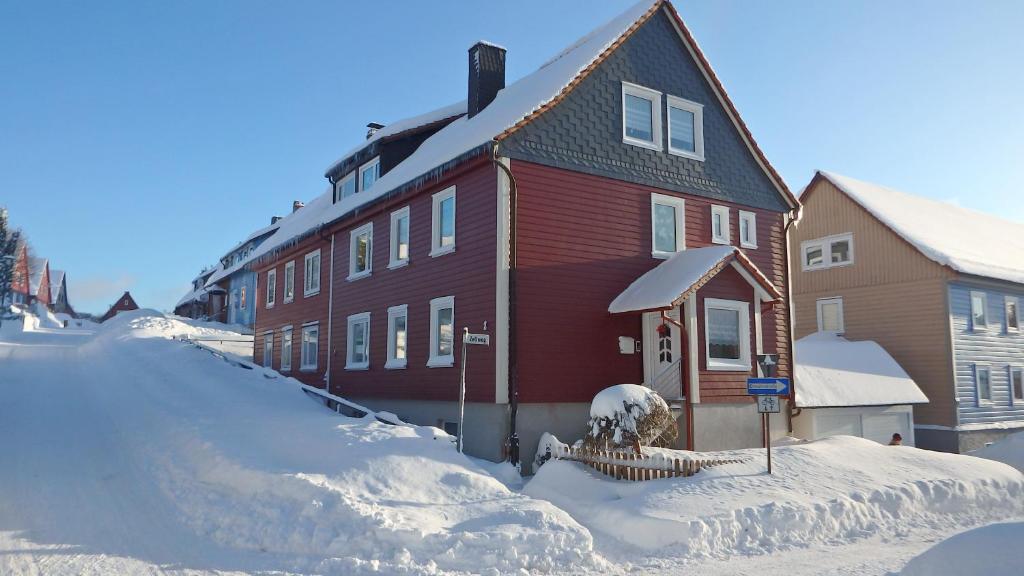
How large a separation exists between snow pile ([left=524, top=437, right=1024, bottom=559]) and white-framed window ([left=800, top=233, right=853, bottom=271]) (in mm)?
14904

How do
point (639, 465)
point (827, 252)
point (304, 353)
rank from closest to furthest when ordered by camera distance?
point (639, 465) < point (304, 353) < point (827, 252)

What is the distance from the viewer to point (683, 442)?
16.7 m

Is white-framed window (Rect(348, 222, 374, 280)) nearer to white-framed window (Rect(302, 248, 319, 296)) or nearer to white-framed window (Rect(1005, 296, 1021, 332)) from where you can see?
white-framed window (Rect(302, 248, 319, 296))

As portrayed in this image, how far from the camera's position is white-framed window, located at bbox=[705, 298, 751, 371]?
55.8ft

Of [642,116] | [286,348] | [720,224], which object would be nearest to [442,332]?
[642,116]

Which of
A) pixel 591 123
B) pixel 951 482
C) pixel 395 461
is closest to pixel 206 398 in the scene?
pixel 395 461

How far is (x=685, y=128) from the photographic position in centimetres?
1998

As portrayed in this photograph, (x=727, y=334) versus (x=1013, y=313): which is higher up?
(x=1013, y=313)

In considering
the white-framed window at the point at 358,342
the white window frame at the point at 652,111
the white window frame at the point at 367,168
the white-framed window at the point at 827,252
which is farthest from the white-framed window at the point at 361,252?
the white-framed window at the point at 827,252

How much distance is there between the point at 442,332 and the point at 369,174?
960 centimetres

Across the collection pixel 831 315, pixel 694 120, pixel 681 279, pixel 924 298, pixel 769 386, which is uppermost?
pixel 694 120

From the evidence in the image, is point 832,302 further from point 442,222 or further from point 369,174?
point 369,174

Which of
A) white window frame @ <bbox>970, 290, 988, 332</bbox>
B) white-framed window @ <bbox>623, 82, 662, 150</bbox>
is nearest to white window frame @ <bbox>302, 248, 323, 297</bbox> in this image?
white-framed window @ <bbox>623, 82, 662, 150</bbox>

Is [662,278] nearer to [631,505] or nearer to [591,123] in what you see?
[591,123]
